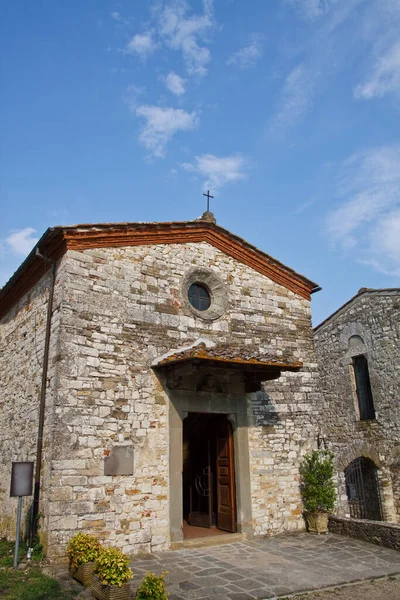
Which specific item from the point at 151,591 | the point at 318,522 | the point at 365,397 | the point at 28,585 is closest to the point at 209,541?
the point at 318,522

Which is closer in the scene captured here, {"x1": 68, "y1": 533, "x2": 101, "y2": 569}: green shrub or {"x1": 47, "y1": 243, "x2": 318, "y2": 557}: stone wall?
{"x1": 68, "y1": 533, "x2": 101, "y2": 569}: green shrub

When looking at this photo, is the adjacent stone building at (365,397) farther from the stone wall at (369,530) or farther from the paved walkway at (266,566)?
the paved walkway at (266,566)

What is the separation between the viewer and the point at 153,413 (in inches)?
319

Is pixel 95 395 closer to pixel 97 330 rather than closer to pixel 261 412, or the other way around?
pixel 97 330

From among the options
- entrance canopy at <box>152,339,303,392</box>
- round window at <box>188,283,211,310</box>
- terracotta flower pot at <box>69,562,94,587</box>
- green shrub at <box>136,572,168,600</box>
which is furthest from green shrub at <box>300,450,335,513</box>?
green shrub at <box>136,572,168,600</box>

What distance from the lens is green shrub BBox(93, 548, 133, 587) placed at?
5250 mm

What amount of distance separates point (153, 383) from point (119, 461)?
4.56 feet

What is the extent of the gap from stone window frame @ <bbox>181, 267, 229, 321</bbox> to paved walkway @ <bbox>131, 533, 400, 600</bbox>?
410 centimetres

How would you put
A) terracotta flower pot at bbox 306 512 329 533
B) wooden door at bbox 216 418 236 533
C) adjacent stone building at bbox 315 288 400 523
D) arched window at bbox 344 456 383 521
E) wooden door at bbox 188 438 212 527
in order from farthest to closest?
arched window at bbox 344 456 383 521, adjacent stone building at bbox 315 288 400 523, wooden door at bbox 188 438 212 527, terracotta flower pot at bbox 306 512 329 533, wooden door at bbox 216 418 236 533

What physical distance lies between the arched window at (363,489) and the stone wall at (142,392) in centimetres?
476

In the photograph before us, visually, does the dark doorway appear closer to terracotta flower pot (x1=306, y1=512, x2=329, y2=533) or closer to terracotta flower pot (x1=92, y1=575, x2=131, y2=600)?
terracotta flower pot (x1=306, y1=512, x2=329, y2=533)

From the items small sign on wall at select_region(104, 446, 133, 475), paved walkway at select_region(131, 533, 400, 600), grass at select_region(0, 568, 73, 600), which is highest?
small sign on wall at select_region(104, 446, 133, 475)

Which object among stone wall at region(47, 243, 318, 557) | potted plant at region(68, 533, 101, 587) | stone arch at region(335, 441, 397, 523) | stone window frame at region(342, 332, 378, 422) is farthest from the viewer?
stone window frame at region(342, 332, 378, 422)

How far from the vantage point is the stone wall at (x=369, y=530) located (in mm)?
7961
